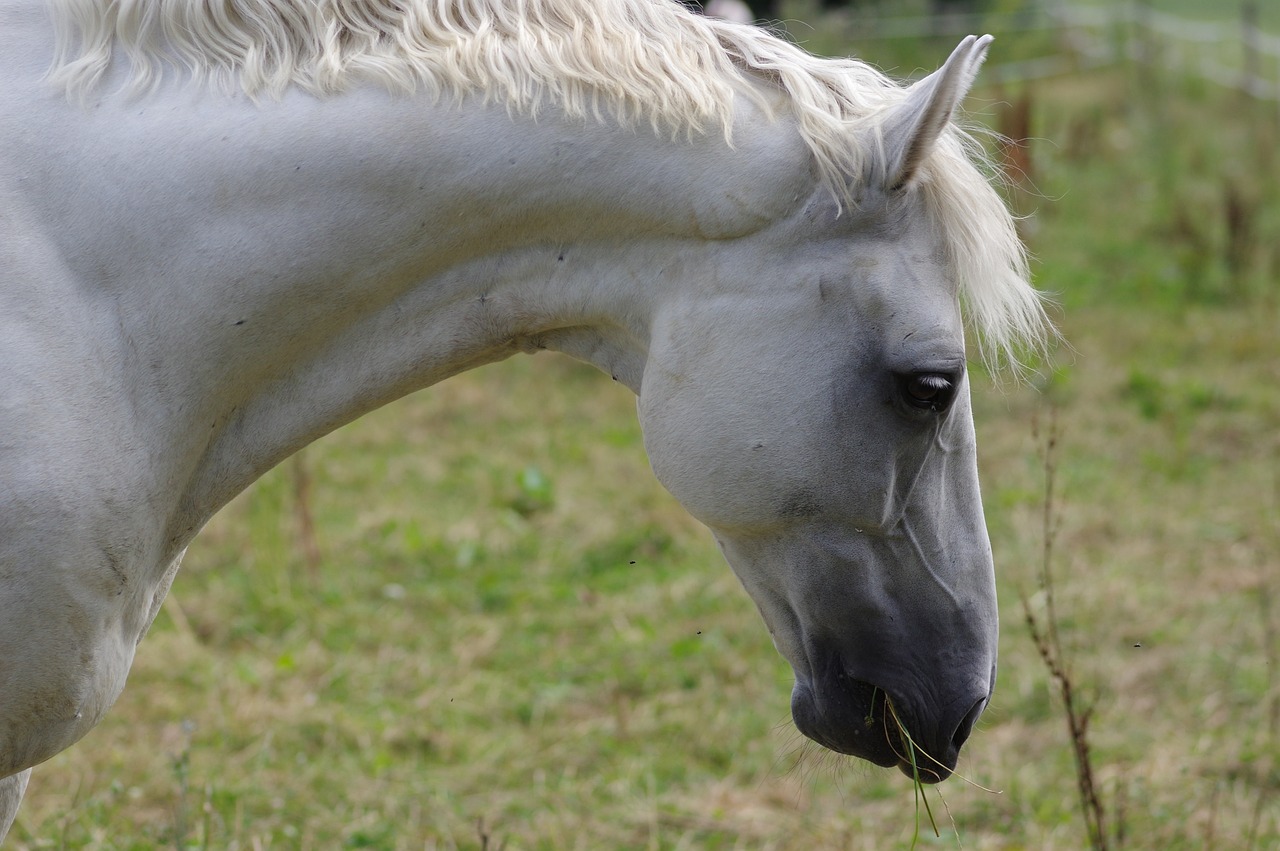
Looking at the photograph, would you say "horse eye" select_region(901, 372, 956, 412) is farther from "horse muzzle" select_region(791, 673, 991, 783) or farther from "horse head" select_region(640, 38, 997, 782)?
"horse muzzle" select_region(791, 673, 991, 783)

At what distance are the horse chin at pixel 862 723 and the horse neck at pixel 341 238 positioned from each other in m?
0.58

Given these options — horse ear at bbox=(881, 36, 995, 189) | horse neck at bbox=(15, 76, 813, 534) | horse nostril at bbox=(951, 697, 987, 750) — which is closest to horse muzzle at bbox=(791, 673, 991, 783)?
horse nostril at bbox=(951, 697, 987, 750)

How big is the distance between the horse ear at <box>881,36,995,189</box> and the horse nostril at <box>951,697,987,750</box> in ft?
2.48

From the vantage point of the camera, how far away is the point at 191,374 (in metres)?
1.51

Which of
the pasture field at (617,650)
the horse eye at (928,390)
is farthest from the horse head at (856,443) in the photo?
the pasture field at (617,650)

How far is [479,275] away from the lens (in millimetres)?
1630

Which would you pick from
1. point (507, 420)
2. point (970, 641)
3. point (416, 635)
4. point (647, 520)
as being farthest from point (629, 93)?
point (507, 420)

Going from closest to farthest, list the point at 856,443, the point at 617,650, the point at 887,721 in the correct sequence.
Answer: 1. the point at 856,443
2. the point at 887,721
3. the point at 617,650

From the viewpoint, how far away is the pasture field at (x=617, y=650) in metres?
2.87

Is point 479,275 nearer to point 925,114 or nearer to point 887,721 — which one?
point 925,114

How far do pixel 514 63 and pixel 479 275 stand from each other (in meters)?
0.29

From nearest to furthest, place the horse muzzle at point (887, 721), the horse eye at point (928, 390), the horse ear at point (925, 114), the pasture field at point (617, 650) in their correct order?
the horse ear at point (925, 114) → the horse eye at point (928, 390) → the horse muzzle at point (887, 721) → the pasture field at point (617, 650)

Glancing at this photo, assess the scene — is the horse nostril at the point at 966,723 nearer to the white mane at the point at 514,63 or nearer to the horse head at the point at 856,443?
the horse head at the point at 856,443

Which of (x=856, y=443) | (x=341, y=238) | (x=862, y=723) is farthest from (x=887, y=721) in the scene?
(x=341, y=238)
